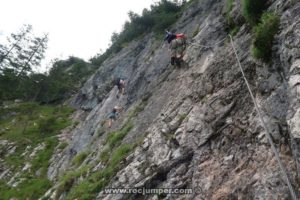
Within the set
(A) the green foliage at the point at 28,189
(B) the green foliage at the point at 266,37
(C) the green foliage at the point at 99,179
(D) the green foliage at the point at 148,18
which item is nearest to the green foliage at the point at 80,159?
(A) the green foliage at the point at 28,189

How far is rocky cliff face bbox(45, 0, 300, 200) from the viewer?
1060cm

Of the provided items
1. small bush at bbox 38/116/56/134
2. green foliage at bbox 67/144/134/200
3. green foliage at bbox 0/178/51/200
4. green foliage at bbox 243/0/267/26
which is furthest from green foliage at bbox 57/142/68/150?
green foliage at bbox 243/0/267/26

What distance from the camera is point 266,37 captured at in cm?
1289

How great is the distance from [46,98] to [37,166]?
33396 mm

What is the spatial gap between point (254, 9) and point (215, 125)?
5.30 metres

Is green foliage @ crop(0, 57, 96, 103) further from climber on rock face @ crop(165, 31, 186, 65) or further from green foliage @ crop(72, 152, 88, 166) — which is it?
climber on rock face @ crop(165, 31, 186, 65)

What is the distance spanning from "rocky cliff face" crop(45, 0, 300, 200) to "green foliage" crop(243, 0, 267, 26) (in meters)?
0.66

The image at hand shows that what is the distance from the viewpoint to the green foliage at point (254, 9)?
1541 centimetres

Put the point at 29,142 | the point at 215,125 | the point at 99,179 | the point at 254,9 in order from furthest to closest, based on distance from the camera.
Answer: the point at 29,142, the point at 99,179, the point at 254,9, the point at 215,125

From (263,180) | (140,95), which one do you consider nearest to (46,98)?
(140,95)

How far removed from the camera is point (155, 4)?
49562 millimetres

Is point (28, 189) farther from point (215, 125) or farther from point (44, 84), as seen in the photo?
point (44, 84)

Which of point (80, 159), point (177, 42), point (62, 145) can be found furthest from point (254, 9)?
point (62, 145)

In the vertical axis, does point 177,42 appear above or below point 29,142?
below
